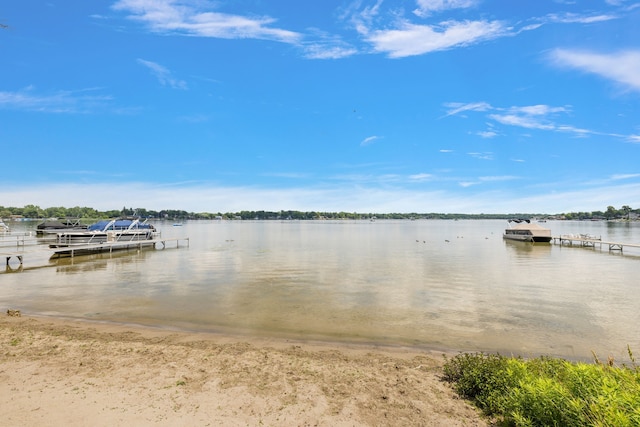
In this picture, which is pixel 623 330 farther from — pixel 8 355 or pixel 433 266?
pixel 8 355

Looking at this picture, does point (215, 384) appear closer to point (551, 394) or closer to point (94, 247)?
point (551, 394)

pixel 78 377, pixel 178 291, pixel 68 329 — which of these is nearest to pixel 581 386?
pixel 78 377

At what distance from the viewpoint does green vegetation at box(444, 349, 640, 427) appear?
475 centimetres

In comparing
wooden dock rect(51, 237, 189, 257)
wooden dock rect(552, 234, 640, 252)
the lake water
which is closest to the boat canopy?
wooden dock rect(51, 237, 189, 257)

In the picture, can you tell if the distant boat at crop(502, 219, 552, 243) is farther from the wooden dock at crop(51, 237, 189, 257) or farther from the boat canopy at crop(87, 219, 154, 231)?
the boat canopy at crop(87, 219, 154, 231)

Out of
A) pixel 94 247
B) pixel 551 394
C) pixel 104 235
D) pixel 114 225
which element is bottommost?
pixel 551 394

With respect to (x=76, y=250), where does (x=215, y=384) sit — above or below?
A: below

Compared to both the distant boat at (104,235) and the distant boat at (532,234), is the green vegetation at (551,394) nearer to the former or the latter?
the distant boat at (104,235)

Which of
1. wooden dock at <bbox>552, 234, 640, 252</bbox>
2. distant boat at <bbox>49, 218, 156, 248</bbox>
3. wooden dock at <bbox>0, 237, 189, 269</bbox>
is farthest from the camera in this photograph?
wooden dock at <bbox>552, 234, 640, 252</bbox>

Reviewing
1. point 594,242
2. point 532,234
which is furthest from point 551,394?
point 532,234

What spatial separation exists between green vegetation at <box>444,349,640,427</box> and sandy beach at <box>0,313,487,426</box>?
1.64 ft

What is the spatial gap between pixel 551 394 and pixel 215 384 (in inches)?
273

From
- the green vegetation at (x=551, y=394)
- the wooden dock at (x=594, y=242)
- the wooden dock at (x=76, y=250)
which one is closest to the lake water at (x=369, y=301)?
the wooden dock at (x=76, y=250)

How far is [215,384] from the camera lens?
26.8 feet
